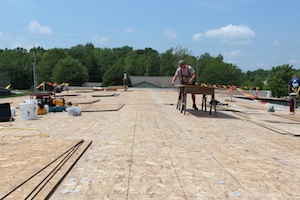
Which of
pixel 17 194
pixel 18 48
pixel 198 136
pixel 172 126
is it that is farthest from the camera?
pixel 18 48

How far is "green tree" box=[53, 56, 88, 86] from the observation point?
77.2m

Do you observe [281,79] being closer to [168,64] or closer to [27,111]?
[168,64]

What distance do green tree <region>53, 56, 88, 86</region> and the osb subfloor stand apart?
242 feet

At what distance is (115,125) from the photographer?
6.28 meters

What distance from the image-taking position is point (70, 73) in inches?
3027

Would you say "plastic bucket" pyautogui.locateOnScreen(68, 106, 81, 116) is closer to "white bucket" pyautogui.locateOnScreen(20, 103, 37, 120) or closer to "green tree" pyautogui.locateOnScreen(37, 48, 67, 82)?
A: "white bucket" pyautogui.locateOnScreen(20, 103, 37, 120)

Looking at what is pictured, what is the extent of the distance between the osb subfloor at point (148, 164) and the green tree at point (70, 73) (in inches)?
2901

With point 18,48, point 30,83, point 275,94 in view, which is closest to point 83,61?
point 30,83

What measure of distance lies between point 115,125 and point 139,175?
128 inches


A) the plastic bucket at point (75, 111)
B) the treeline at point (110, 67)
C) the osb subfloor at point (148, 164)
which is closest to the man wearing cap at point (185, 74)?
the plastic bucket at point (75, 111)

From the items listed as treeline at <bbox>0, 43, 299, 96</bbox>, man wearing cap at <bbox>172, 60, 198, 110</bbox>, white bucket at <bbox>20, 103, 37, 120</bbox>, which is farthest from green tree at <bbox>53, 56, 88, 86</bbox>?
white bucket at <bbox>20, 103, 37, 120</bbox>

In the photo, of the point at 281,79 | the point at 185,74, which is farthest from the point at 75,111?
the point at 281,79

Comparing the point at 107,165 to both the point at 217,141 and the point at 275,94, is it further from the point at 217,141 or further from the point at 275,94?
the point at 275,94

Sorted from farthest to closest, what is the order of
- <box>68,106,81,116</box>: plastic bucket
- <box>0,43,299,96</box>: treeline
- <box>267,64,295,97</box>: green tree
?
1. <box>0,43,299,96</box>: treeline
2. <box>267,64,295,97</box>: green tree
3. <box>68,106,81,116</box>: plastic bucket
